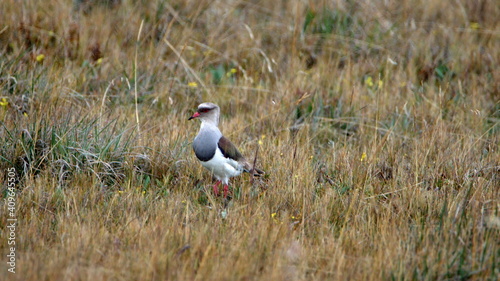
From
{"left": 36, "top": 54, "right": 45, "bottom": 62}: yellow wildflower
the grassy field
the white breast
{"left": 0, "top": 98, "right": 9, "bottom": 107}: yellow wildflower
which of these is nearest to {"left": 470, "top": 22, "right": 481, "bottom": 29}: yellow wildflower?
the grassy field

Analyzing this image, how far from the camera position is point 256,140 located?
19.8 ft

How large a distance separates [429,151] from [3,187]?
3771 millimetres

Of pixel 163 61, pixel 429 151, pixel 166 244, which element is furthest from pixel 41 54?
pixel 429 151

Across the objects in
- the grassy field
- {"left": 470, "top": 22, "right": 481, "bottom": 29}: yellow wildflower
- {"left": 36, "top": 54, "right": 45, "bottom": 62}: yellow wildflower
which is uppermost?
{"left": 470, "top": 22, "right": 481, "bottom": 29}: yellow wildflower

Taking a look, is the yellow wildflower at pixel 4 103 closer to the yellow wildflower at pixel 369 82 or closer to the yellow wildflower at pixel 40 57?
the yellow wildflower at pixel 40 57

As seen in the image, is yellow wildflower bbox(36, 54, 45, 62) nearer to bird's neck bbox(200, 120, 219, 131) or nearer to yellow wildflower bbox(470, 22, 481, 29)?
bird's neck bbox(200, 120, 219, 131)

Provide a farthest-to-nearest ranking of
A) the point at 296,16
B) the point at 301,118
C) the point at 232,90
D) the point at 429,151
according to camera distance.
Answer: the point at 296,16 < the point at 232,90 < the point at 301,118 < the point at 429,151

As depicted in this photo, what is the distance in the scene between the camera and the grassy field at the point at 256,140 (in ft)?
12.6

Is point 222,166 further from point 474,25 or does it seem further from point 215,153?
point 474,25

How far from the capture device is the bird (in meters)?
4.91

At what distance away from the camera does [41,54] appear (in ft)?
22.6

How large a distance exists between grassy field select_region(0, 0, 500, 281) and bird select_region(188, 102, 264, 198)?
0.53 feet

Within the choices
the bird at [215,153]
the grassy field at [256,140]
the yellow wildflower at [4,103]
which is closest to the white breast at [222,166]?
the bird at [215,153]

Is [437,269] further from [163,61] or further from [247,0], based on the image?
[247,0]
